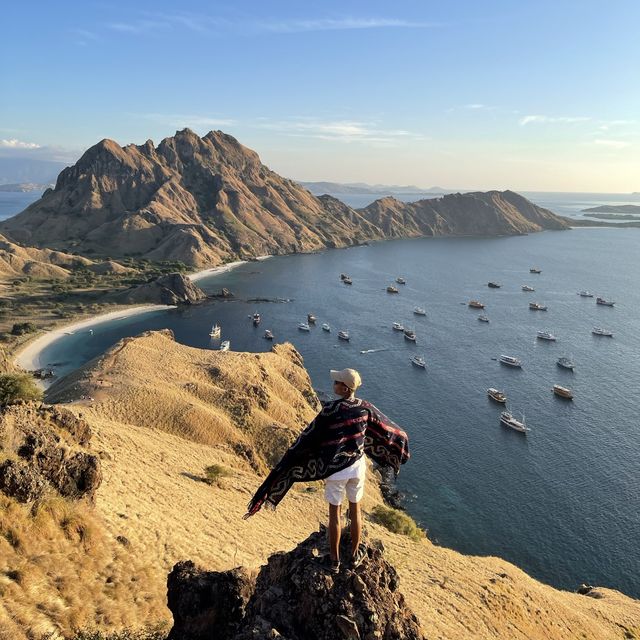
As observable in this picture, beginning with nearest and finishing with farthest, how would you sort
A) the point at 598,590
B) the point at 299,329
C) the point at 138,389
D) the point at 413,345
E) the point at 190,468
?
the point at 190,468 → the point at 598,590 → the point at 138,389 → the point at 413,345 → the point at 299,329

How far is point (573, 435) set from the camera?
65.8m

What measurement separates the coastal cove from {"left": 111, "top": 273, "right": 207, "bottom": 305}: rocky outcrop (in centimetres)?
538

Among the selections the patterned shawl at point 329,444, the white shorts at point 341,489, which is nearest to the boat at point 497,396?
the patterned shawl at point 329,444

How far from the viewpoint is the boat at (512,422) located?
66.4 metres

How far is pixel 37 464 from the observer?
51.5 ft

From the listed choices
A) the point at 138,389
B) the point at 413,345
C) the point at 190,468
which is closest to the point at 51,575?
the point at 190,468

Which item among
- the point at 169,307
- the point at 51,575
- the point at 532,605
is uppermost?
the point at 51,575

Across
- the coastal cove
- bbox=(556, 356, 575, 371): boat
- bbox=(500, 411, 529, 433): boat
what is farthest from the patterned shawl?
bbox=(556, 356, 575, 371): boat

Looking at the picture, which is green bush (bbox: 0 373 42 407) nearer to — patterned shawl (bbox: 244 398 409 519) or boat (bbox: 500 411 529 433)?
patterned shawl (bbox: 244 398 409 519)

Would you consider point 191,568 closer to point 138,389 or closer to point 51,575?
point 51,575

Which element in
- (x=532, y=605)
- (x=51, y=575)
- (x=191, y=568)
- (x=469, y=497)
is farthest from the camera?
(x=469, y=497)

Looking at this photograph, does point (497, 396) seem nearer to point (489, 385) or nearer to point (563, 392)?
point (489, 385)

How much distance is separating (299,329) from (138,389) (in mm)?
71569

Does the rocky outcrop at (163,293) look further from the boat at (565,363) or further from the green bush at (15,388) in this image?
the green bush at (15,388)
